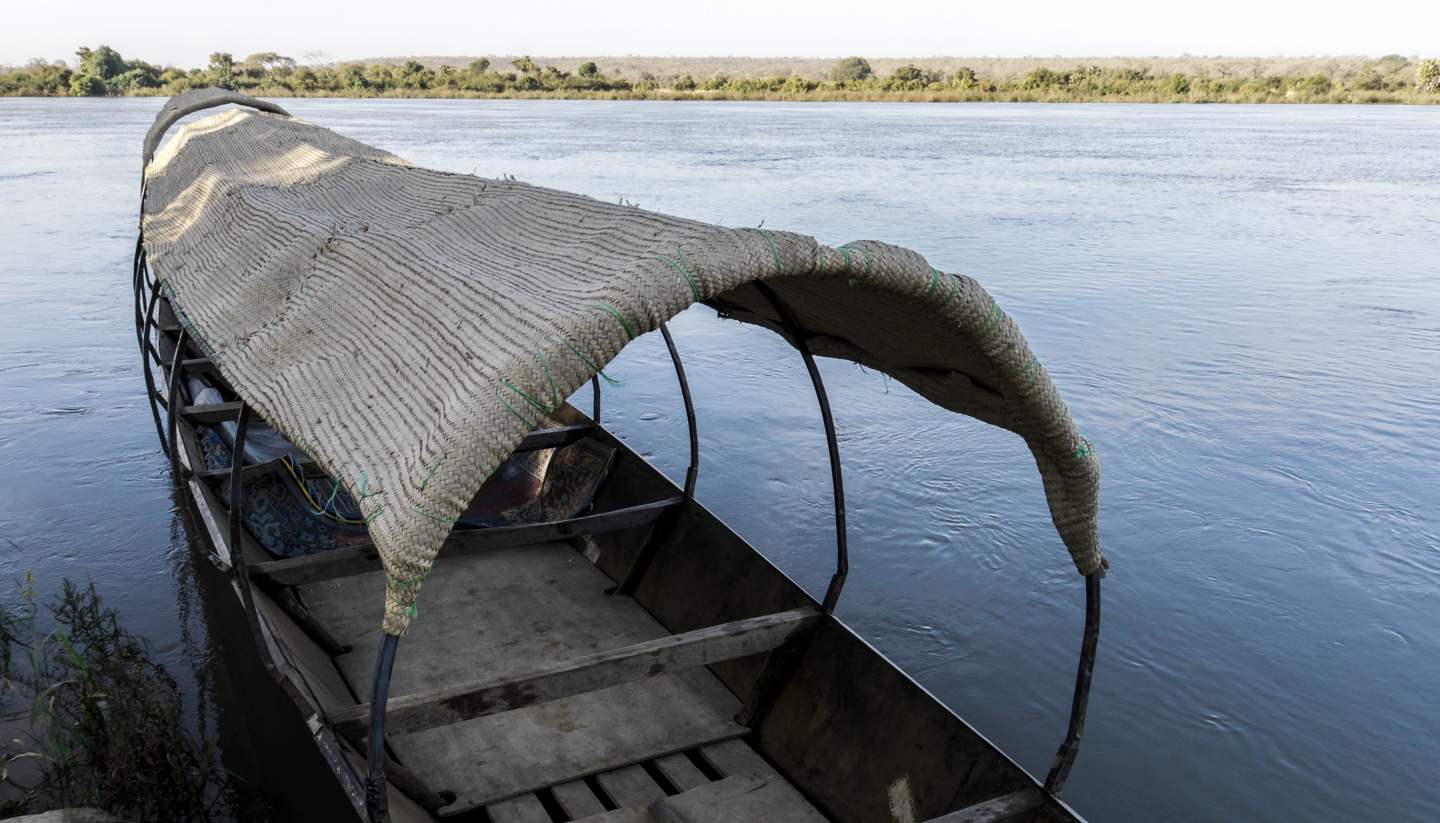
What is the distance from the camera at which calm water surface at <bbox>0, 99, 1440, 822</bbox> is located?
456cm

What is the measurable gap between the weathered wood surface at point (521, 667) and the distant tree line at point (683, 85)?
44.8 metres

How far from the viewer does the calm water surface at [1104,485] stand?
15.0 feet

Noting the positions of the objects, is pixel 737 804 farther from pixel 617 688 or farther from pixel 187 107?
pixel 187 107

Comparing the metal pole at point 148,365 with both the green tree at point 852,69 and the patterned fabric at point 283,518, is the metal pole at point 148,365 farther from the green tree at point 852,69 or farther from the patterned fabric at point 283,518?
the green tree at point 852,69

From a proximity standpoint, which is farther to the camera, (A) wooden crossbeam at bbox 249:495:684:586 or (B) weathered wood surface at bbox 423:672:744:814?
(A) wooden crossbeam at bbox 249:495:684:586

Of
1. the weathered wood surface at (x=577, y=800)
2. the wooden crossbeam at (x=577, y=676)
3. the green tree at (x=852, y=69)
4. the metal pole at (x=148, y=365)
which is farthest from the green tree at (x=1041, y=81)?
the weathered wood surface at (x=577, y=800)

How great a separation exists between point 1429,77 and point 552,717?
51.1 m

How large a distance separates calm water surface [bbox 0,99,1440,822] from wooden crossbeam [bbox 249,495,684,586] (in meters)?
0.53

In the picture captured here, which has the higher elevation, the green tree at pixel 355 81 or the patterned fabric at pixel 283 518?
the green tree at pixel 355 81

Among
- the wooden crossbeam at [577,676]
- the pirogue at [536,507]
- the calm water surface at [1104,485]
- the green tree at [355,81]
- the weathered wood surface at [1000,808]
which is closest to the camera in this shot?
the pirogue at [536,507]

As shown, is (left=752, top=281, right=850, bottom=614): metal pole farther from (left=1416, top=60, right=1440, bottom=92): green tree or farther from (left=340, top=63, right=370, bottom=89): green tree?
(left=340, top=63, right=370, bottom=89): green tree

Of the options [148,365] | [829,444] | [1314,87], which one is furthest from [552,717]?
[1314,87]

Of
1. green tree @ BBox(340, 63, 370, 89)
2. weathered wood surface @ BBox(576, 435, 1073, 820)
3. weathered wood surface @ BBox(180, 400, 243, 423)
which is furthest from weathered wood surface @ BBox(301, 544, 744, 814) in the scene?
green tree @ BBox(340, 63, 370, 89)

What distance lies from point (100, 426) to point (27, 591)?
391cm
